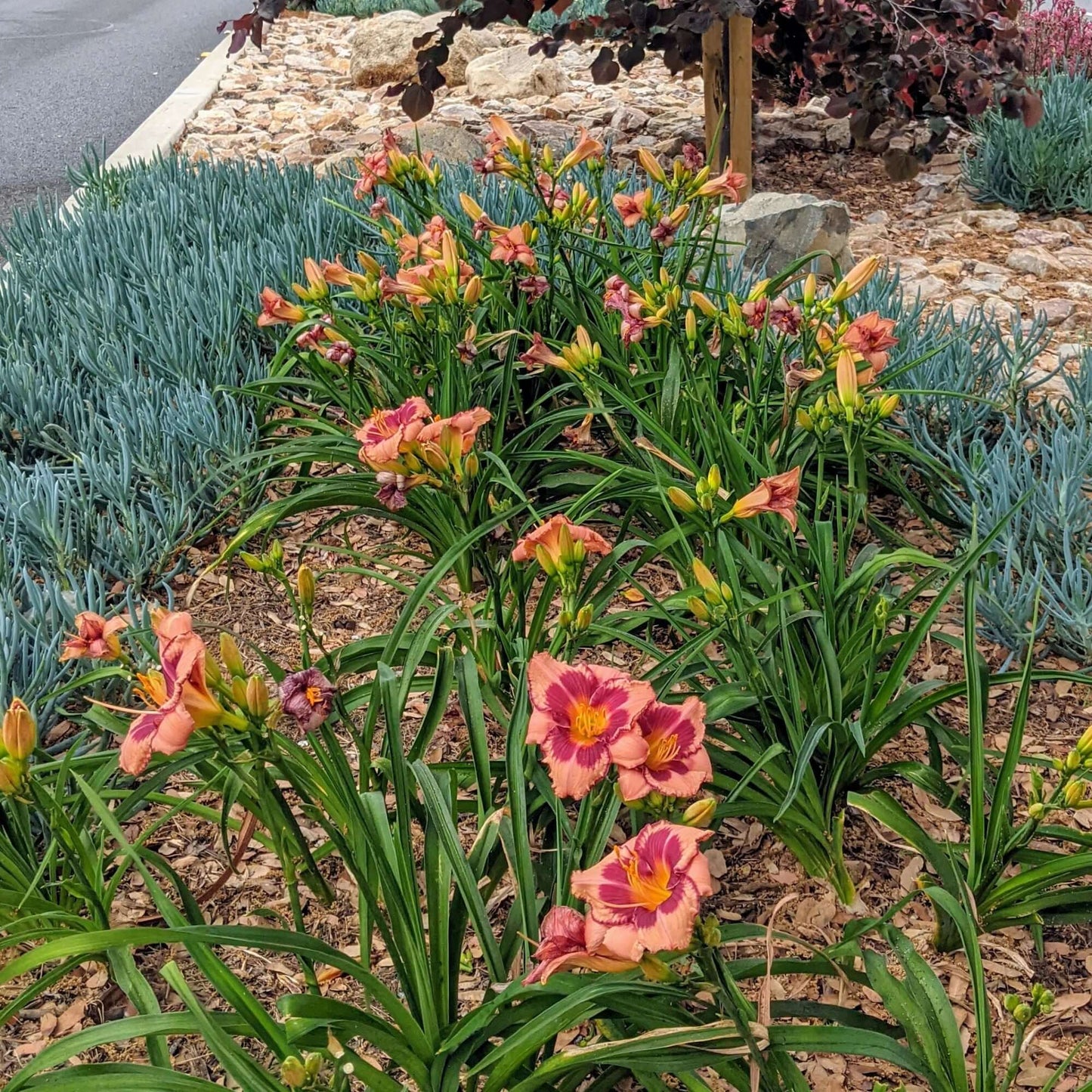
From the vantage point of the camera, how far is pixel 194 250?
3.16 m

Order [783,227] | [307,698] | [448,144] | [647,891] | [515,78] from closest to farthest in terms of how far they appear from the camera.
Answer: [647,891], [307,698], [783,227], [448,144], [515,78]

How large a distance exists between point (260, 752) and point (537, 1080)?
42 centimetres

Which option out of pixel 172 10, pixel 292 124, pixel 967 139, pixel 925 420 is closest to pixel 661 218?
pixel 925 420

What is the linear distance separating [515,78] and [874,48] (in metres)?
2.72

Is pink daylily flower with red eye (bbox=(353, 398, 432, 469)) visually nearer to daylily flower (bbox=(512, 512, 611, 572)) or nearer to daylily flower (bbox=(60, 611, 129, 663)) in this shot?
daylily flower (bbox=(512, 512, 611, 572))

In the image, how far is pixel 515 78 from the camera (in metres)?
6.21

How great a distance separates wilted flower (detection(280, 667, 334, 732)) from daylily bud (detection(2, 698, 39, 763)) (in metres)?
0.24

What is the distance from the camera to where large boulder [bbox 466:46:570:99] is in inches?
243

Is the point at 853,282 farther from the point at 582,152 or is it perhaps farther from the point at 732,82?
the point at 732,82

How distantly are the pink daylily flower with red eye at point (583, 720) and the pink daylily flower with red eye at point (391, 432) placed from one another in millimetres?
449

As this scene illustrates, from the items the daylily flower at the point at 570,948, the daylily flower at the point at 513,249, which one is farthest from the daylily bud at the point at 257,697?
the daylily flower at the point at 513,249

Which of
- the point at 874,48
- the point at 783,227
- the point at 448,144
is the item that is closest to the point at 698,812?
the point at 783,227

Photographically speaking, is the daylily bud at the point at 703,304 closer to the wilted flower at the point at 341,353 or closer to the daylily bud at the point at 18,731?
the wilted flower at the point at 341,353

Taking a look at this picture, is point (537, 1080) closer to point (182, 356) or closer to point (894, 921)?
point (894, 921)
